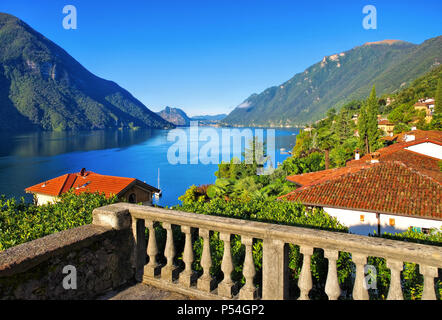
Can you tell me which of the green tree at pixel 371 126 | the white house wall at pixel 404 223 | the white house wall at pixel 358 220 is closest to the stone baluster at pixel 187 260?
the white house wall at pixel 358 220

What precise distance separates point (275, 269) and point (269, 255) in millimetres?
157

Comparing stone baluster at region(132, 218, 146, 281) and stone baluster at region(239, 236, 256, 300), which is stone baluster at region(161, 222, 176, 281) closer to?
stone baluster at region(132, 218, 146, 281)

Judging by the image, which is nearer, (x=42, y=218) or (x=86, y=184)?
(x=42, y=218)

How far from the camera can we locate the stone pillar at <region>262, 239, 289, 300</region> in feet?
10.5

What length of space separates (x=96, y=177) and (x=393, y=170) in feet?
96.3

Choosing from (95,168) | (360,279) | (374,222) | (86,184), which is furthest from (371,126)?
(95,168)

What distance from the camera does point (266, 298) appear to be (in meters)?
3.31

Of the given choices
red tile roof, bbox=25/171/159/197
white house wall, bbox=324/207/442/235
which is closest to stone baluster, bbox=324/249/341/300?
white house wall, bbox=324/207/442/235

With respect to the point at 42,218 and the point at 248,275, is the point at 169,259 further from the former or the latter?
the point at 42,218

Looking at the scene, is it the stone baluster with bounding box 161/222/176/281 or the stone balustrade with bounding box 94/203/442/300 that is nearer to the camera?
the stone balustrade with bounding box 94/203/442/300

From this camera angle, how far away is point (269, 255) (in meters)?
3.24
